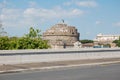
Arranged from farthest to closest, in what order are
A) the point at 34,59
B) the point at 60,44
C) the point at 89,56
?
1. the point at 60,44
2. the point at 89,56
3. the point at 34,59

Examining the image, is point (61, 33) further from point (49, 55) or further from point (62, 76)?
point (62, 76)

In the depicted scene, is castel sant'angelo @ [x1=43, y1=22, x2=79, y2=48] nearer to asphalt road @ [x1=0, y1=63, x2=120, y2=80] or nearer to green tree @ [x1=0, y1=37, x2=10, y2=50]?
green tree @ [x1=0, y1=37, x2=10, y2=50]

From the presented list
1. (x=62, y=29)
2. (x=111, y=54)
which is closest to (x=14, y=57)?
(x=111, y=54)

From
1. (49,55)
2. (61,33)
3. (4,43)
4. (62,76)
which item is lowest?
(62,76)

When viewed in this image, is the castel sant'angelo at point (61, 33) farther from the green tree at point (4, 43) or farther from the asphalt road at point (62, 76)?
the asphalt road at point (62, 76)

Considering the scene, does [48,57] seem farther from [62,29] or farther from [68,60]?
[62,29]

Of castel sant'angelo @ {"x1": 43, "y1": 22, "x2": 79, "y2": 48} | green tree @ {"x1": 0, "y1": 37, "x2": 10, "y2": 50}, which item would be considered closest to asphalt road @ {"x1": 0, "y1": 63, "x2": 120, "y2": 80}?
A: green tree @ {"x1": 0, "y1": 37, "x2": 10, "y2": 50}

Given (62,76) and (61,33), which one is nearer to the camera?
(62,76)

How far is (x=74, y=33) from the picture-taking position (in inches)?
3546

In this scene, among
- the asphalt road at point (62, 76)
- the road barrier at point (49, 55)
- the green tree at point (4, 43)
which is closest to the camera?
the asphalt road at point (62, 76)

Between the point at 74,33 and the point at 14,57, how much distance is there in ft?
206

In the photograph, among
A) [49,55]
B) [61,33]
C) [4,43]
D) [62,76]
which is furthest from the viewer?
[61,33]

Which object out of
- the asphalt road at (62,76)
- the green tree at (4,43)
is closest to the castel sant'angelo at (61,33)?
the green tree at (4,43)

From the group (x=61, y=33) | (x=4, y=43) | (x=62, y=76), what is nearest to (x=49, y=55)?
(x=4, y=43)
